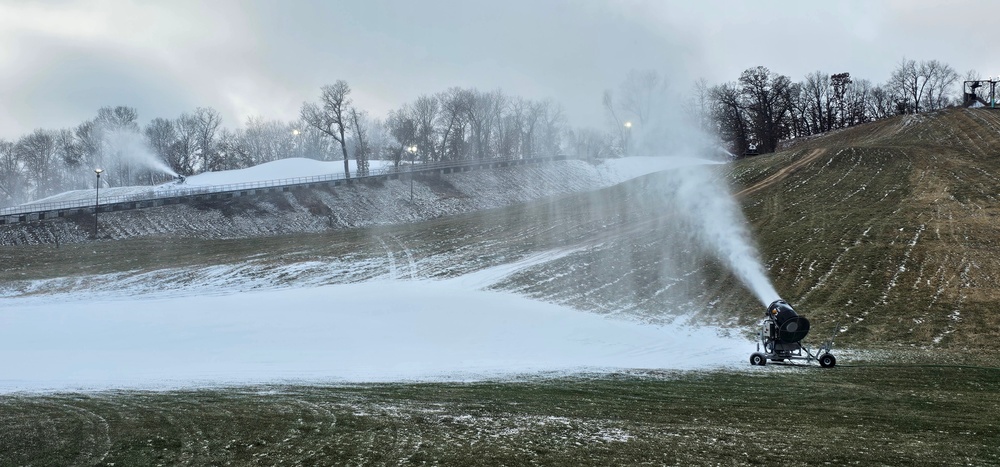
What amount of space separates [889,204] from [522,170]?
52.3 m

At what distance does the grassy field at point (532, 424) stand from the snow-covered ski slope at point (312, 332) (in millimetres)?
3030

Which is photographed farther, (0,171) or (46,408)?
(0,171)

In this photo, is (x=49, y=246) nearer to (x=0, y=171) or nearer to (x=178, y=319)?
(x=178, y=319)

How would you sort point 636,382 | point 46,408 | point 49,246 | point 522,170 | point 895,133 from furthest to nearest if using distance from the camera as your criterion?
point 522,170
point 895,133
point 49,246
point 636,382
point 46,408

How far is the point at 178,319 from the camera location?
2873 centimetres

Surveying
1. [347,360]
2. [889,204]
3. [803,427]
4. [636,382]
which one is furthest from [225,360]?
[889,204]

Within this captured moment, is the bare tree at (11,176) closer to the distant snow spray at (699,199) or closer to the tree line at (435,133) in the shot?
the tree line at (435,133)

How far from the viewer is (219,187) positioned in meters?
75.5

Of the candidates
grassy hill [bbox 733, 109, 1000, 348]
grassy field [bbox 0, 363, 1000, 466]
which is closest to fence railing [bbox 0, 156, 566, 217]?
grassy hill [bbox 733, 109, 1000, 348]

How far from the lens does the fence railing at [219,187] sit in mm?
65425

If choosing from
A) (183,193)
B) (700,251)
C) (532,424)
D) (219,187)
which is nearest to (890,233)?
(700,251)

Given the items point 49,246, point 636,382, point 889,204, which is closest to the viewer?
point 636,382

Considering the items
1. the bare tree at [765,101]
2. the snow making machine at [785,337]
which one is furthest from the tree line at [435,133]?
the snow making machine at [785,337]

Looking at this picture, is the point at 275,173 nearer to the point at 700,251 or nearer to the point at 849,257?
the point at 700,251
